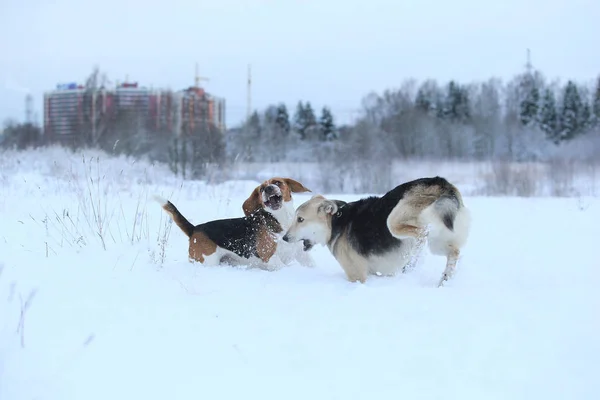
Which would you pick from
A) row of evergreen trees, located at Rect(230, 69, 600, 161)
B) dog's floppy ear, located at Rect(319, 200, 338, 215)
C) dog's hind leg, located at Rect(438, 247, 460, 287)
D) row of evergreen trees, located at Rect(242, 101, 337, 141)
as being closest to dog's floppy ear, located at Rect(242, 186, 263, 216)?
dog's floppy ear, located at Rect(319, 200, 338, 215)

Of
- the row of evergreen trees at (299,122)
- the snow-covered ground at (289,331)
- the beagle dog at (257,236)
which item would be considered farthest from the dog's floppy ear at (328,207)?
the row of evergreen trees at (299,122)

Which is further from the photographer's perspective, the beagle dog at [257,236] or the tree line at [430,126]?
the tree line at [430,126]

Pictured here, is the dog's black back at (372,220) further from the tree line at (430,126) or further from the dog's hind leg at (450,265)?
the tree line at (430,126)

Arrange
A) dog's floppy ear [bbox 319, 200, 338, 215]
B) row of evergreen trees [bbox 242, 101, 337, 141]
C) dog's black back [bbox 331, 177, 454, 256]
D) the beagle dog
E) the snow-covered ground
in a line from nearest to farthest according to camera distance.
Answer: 1. the snow-covered ground
2. dog's black back [bbox 331, 177, 454, 256]
3. dog's floppy ear [bbox 319, 200, 338, 215]
4. the beagle dog
5. row of evergreen trees [bbox 242, 101, 337, 141]

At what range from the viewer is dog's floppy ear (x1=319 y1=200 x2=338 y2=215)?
4887mm

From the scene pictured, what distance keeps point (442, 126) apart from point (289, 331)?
44432 millimetres

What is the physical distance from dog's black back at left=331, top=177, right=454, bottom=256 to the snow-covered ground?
1.09ft

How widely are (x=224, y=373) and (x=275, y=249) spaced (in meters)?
2.73

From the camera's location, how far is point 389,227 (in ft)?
14.4

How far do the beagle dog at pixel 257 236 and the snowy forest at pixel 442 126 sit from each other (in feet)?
81.0

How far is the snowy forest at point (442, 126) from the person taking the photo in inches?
1380

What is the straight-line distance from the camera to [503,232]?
732cm

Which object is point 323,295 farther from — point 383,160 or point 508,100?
point 508,100

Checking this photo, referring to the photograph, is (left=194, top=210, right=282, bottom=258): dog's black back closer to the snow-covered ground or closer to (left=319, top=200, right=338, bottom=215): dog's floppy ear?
the snow-covered ground
